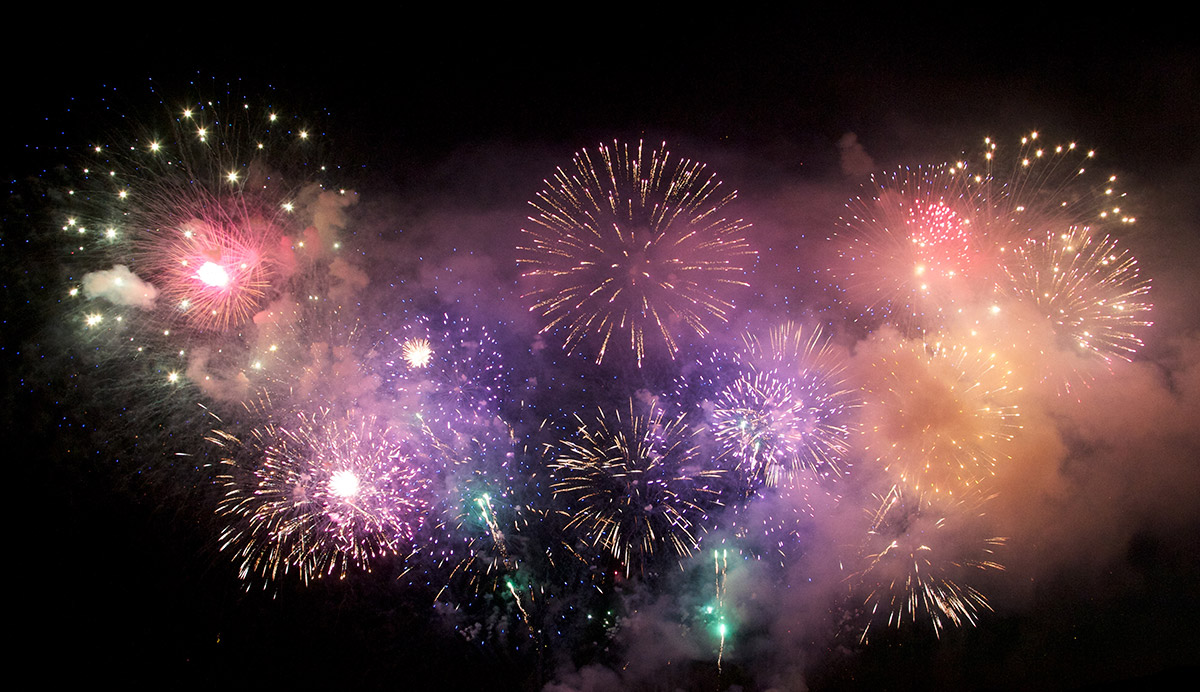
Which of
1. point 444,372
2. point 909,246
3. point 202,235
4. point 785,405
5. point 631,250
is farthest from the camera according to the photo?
point 909,246

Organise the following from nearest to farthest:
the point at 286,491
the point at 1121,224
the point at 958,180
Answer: the point at 286,491 < the point at 958,180 < the point at 1121,224

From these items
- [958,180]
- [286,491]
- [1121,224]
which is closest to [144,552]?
[286,491]

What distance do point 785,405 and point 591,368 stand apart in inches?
132

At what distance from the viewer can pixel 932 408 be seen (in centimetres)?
952

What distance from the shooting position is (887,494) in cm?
989

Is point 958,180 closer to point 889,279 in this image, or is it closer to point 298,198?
point 889,279

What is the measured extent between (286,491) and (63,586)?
17.0ft

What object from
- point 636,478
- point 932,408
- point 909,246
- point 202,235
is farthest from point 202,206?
point 932,408

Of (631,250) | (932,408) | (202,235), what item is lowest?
(932,408)

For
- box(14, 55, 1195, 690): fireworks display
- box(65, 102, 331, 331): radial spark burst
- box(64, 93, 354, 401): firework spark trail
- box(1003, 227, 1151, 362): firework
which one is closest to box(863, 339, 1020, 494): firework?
box(14, 55, 1195, 690): fireworks display

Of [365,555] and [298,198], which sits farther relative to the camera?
[365,555]

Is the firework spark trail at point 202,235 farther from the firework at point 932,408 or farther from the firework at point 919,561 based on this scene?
the firework at point 919,561

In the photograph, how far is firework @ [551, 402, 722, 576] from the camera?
30.6 ft

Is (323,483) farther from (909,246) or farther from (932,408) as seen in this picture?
(909,246)
